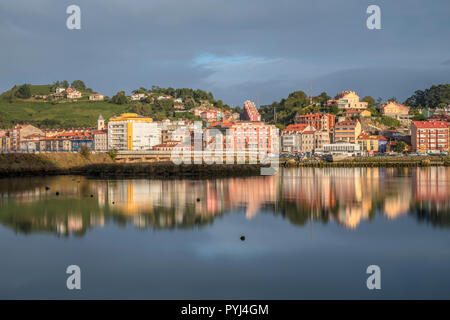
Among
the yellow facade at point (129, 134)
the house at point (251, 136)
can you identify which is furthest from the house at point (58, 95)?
the house at point (251, 136)

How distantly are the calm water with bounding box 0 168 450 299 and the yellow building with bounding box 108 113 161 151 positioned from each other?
213ft

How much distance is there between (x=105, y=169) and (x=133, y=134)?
39369mm

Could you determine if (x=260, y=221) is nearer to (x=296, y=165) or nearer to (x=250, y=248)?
(x=250, y=248)

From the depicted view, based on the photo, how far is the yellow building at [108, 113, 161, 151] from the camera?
3762 inches

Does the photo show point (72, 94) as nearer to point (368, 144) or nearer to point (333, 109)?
point (333, 109)

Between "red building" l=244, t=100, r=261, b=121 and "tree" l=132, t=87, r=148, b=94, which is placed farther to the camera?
"tree" l=132, t=87, r=148, b=94

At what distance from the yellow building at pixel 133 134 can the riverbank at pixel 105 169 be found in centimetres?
3508

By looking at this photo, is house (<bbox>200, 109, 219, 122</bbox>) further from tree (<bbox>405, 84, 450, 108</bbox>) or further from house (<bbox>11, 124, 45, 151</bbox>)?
tree (<bbox>405, 84, 450, 108</bbox>)

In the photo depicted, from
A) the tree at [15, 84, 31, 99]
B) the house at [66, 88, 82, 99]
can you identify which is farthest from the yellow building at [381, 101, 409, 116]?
the tree at [15, 84, 31, 99]

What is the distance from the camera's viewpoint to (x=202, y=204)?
27547 millimetres

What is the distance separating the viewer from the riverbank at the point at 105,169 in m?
52.0

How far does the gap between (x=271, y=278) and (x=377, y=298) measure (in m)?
2.89

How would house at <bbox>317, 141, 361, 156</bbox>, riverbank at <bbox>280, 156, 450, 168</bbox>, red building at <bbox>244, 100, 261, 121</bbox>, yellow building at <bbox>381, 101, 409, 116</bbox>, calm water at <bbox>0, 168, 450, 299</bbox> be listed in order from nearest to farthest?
calm water at <bbox>0, 168, 450, 299</bbox>
riverbank at <bbox>280, 156, 450, 168</bbox>
house at <bbox>317, 141, 361, 156</bbox>
yellow building at <bbox>381, 101, 409, 116</bbox>
red building at <bbox>244, 100, 261, 121</bbox>

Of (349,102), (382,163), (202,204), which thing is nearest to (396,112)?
(349,102)
